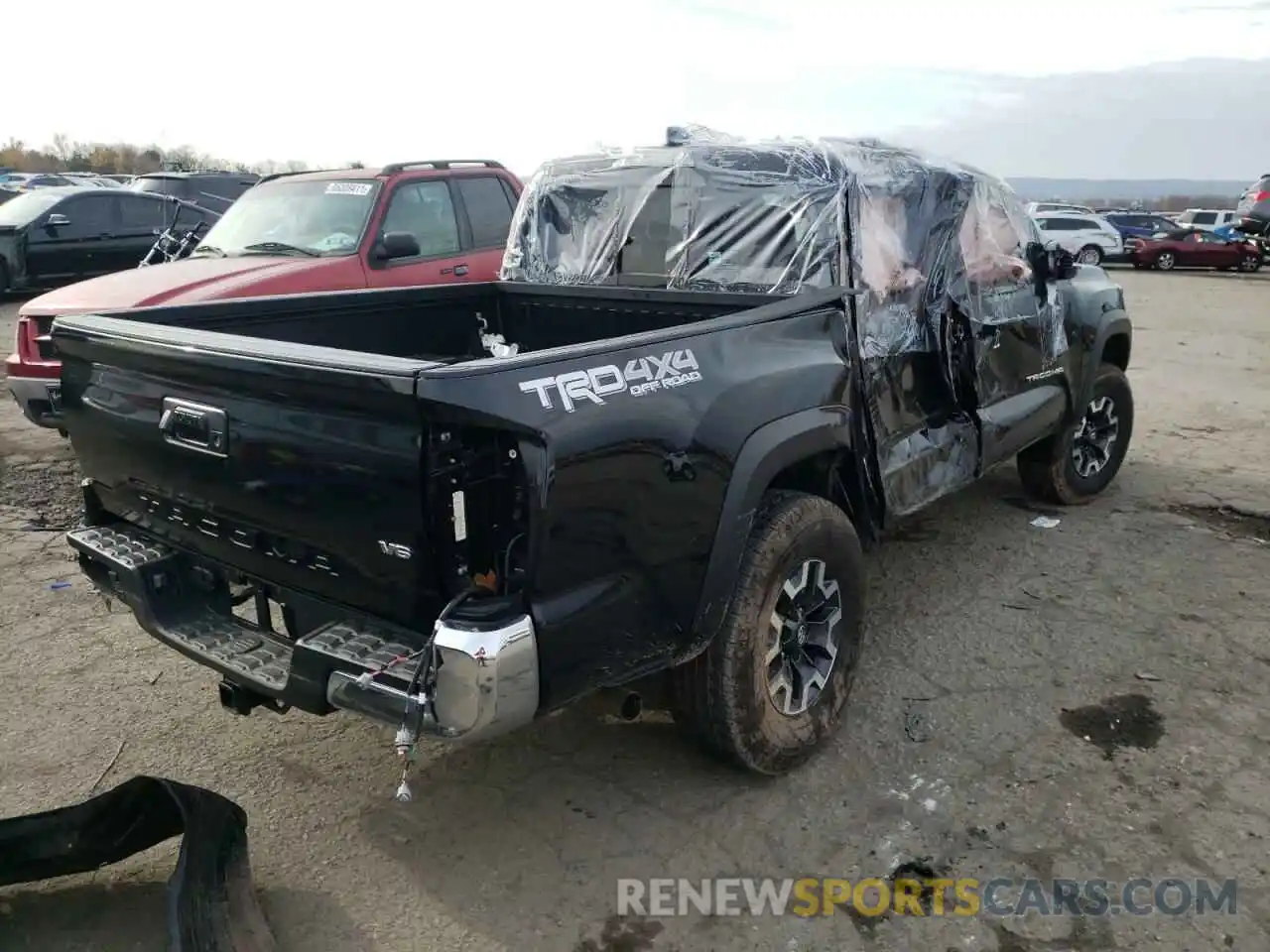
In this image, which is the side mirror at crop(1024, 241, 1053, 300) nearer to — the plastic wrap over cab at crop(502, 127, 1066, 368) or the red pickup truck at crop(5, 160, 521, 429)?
the plastic wrap over cab at crop(502, 127, 1066, 368)

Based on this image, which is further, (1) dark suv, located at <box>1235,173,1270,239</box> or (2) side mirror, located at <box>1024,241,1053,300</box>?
(1) dark suv, located at <box>1235,173,1270,239</box>

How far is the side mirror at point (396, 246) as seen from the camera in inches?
270

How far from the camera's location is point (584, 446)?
2395 millimetres

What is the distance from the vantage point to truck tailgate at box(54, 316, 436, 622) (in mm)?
2332

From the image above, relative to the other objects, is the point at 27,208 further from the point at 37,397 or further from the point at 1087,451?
the point at 1087,451

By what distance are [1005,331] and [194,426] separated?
3735mm

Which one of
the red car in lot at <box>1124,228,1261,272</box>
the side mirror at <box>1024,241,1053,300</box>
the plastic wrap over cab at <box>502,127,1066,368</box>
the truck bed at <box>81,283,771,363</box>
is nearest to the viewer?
the truck bed at <box>81,283,771,363</box>

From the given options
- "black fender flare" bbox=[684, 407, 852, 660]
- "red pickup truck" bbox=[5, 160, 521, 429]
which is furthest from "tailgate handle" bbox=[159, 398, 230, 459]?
"red pickup truck" bbox=[5, 160, 521, 429]

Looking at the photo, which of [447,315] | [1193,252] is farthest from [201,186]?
[1193,252]

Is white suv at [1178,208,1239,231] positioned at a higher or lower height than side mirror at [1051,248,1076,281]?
higher

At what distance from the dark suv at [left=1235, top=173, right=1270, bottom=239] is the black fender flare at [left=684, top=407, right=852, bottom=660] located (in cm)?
1685

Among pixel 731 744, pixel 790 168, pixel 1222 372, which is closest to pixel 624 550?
pixel 731 744

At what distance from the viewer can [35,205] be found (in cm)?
1329
